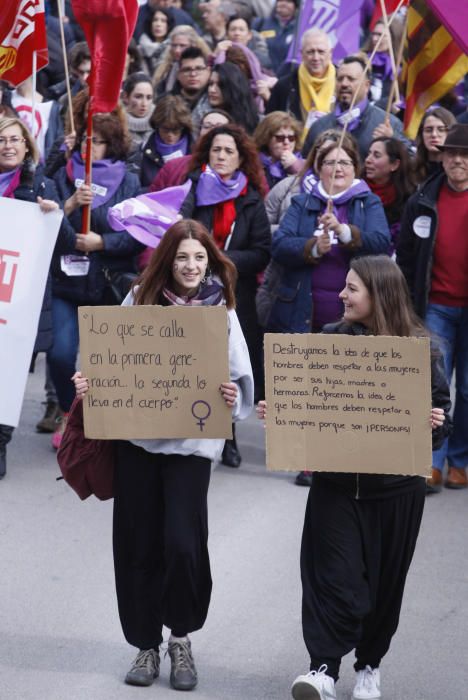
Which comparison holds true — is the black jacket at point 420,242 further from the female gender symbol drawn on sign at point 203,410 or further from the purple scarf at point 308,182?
the female gender symbol drawn on sign at point 203,410

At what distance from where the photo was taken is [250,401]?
5395mm

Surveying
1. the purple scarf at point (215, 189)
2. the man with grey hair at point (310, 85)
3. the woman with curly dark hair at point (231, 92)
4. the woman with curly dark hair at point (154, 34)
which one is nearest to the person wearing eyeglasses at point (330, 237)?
the purple scarf at point (215, 189)

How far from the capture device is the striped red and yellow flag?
9.23 meters

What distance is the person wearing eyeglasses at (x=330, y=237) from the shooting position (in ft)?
26.8

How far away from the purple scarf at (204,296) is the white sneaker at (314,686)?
1479mm

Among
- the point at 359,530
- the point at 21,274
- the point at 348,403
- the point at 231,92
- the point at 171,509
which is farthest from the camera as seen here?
the point at 231,92

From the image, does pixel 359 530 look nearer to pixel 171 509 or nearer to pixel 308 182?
pixel 171 509

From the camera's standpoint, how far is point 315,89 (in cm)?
1100

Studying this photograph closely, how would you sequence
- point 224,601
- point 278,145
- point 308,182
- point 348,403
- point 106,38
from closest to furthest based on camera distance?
point 348,403
point 224,601
point 106,38
point 308,182
point 278,145

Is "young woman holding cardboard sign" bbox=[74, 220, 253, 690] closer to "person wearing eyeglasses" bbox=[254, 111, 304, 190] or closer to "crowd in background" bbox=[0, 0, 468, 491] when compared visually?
"crowd in background" bbox=[0, 0, 468, 491]

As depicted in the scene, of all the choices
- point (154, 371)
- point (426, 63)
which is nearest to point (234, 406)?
point (154, 371)

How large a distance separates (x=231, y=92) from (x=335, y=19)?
1775 mm

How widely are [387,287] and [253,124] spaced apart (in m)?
5.64

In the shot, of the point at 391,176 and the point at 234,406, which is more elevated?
the point at 391,176
